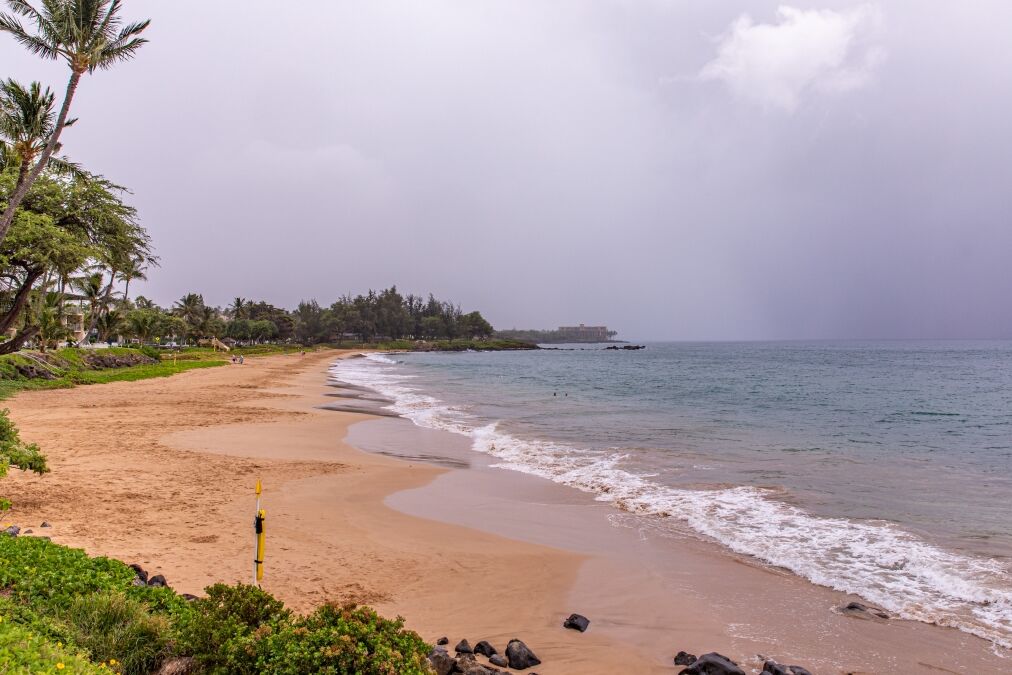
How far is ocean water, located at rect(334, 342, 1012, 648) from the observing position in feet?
29.6

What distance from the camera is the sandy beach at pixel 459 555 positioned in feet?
22.0

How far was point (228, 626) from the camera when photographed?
457 cm

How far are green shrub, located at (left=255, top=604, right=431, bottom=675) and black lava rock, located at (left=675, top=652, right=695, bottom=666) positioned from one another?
316 centimetres

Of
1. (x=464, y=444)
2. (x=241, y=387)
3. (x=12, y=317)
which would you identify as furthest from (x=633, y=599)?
(x=241, y=387)

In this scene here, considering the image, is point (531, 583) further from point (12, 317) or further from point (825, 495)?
point (12, 317)

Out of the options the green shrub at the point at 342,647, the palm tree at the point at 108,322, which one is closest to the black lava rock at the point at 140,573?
the green shrub at the point at 342,647

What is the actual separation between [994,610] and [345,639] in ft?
28.8

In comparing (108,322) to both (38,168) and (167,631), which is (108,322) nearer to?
(38,168)

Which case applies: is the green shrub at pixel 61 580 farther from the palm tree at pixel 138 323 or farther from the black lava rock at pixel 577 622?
the palm tree at pixel 138 323

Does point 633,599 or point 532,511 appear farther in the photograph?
point 532,511

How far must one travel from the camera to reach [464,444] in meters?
20.6

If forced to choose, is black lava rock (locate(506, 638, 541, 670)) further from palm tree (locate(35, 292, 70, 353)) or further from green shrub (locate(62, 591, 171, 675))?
palm tree (locate(35, 292, 70, 353))

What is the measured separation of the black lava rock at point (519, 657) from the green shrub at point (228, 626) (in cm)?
231

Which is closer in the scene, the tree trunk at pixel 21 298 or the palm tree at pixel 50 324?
the tree trunk at pixel 21 298
